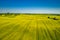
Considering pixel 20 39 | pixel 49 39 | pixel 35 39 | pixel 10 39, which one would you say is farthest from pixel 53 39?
pixel 10 39

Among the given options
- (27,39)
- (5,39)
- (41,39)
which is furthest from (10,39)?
(41,39)

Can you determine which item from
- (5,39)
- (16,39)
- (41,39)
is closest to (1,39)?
(5,39)

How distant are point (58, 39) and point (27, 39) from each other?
2771 millimetres

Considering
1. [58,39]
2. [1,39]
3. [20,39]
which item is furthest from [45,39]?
[1,39]

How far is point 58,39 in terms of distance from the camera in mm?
12250

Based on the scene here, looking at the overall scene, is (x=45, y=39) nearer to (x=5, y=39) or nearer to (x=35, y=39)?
(x=35, y=39)

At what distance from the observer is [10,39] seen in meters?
12.0

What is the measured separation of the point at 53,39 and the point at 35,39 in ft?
5.30

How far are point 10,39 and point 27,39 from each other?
1488 millimetres

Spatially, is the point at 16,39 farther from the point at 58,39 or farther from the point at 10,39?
the point at 58,39

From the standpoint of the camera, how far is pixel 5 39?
11977 mm

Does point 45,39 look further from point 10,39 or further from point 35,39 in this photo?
point 10,39

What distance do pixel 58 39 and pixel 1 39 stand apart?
5043 mm

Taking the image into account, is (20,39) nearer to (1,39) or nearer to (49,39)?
(1,39)
